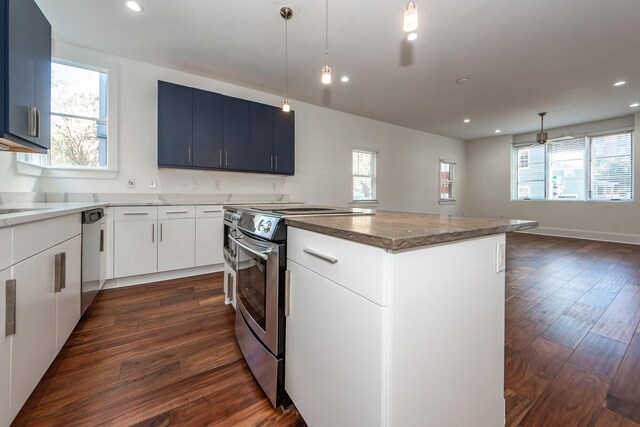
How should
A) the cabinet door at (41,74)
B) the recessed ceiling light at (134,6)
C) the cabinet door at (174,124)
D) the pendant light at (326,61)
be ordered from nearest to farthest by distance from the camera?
the cabinet door at (41,74) < the pendant light at (326,61) < the recessed ceiling light at (134,6) < the cabinet door at (174,124)

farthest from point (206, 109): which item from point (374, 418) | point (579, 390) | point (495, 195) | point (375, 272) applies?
point (495, 195)

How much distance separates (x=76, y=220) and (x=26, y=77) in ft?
3.03

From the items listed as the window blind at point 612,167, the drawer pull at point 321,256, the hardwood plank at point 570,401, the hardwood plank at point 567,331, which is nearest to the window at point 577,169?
the window blind at point 612,167

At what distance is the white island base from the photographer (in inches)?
30.2

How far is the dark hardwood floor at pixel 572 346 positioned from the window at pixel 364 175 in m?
2.87

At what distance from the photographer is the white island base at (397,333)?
77cm

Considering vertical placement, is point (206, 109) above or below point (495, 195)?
above

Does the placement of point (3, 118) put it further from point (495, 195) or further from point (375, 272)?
point (495, 195)

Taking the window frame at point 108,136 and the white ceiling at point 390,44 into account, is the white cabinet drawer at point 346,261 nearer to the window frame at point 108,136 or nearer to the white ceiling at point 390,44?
the white ceiling at point 390,44

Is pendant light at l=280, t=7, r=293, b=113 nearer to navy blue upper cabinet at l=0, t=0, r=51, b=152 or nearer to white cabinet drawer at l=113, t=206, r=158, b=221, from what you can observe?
navy blue upper cabinet at l=0, t=0, r=51, b=152

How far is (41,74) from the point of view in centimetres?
185

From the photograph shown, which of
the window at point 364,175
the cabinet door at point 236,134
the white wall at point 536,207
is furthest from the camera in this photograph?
the window at point 364,175

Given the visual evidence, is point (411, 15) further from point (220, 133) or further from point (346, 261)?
point (220, 133)

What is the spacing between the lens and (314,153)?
482 centimetres
